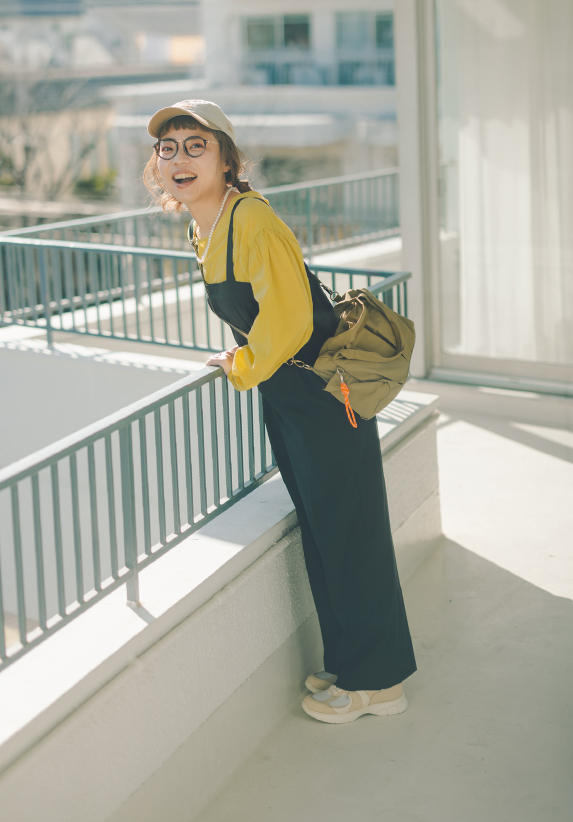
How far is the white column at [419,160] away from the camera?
5.98 meters

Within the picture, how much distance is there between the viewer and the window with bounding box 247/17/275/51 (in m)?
31.5

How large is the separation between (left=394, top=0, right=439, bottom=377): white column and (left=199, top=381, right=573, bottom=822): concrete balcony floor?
1925 millimetres

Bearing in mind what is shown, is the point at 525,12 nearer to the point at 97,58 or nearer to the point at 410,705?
the point at 410,705

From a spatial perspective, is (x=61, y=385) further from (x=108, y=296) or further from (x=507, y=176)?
(x=507, y=176)

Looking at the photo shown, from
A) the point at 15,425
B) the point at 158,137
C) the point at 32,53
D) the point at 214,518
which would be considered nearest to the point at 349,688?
the point at 214,518

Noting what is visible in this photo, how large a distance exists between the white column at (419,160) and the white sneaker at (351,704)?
3.57 m

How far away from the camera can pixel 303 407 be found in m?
2.63

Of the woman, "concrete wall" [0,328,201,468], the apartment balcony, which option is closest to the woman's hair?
the woman

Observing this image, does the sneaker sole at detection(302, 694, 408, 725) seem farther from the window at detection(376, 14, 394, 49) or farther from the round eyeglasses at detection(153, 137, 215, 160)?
the window at detection(376, 14, 394, 49)

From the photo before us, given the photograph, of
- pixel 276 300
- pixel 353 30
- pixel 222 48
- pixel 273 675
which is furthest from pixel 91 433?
pixel 222 48

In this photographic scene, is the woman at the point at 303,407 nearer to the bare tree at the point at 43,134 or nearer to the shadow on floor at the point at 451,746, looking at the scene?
the shadow on floor at the point at 451,746

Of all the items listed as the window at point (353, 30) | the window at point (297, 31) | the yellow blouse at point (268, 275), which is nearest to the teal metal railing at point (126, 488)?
the yellow blouse at point (268, 275)

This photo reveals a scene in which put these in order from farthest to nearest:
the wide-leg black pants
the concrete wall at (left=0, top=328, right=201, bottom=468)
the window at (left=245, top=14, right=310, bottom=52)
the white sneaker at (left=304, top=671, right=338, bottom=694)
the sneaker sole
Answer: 1. the window at (left=245, top=14, right=310, bottom=52)
2. the concrete wall at (left=0, top=328, right=201, bottom=468)
3. the white sneaker at (left=304, top=671, right=338, bottom=694)
4. the sneaker sole
5. the wide-leg black pants

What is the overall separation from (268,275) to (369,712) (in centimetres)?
152
